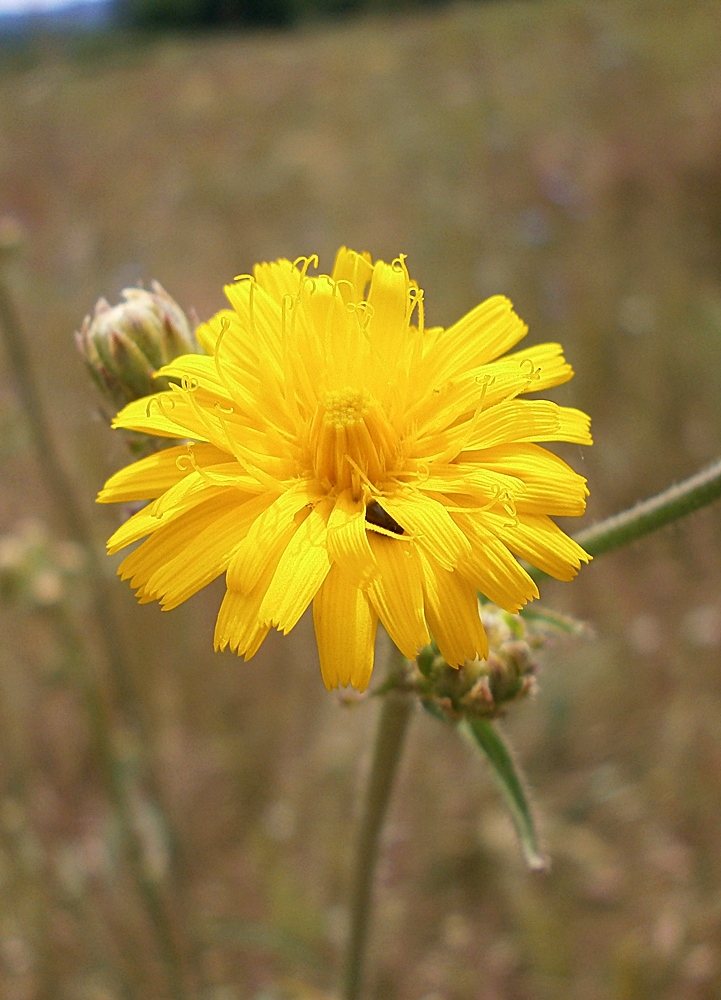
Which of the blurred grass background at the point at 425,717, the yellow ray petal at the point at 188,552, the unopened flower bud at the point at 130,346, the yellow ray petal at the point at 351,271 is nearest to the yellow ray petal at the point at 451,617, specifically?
the yellow ray petal at the point at 188,552

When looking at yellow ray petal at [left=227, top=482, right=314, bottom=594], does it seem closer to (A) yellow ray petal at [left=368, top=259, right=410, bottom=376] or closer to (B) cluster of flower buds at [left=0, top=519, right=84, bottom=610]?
(A) yellow ray petal at [left=368, top=259, right=410, bottom=376]

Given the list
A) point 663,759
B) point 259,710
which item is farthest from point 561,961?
point 259,710

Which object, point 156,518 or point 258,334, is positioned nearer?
point 156,518

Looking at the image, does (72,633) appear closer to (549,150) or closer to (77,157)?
(549,150)

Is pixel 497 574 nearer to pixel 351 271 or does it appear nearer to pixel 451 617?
pixel 451 617

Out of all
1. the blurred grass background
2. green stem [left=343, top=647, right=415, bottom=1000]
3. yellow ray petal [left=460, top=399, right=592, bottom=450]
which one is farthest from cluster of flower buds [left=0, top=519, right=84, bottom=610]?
yellow ray petal [left=460, top=399, right=592, bottom=450]

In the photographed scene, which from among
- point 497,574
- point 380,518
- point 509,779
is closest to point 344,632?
point 497,574

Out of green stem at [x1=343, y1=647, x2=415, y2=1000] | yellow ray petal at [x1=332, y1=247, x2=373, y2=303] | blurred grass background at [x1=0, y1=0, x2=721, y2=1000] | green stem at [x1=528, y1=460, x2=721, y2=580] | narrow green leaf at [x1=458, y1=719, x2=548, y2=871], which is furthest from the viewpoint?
blurred grass background at [x1=0, y1=0, x2=721, y2=1000]
